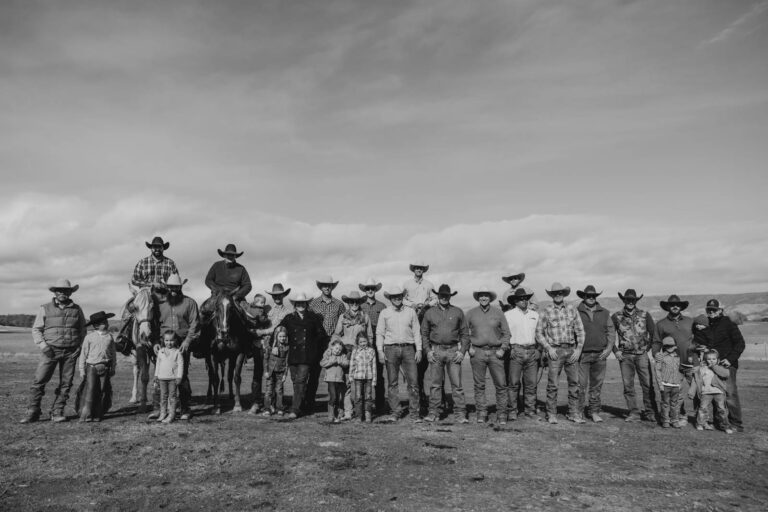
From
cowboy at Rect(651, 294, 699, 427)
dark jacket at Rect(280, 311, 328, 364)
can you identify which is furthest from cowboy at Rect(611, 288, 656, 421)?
dark jacket at Rect(280, 311, 328, 364)

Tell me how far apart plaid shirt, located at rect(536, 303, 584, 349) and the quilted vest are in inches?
334

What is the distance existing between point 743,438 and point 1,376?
2038cm

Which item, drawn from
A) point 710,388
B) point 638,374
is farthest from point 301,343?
point 710,388

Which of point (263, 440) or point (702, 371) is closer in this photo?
point (263, 440)

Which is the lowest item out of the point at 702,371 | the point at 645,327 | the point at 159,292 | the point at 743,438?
the point at 743,438

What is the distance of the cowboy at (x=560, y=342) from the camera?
9.70m

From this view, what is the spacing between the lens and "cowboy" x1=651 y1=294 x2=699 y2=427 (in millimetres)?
9664

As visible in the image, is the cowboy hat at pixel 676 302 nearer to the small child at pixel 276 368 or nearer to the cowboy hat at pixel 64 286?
the small child at pixel 276 368

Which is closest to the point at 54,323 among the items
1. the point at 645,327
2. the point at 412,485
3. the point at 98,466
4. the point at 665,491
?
the point at 98,466

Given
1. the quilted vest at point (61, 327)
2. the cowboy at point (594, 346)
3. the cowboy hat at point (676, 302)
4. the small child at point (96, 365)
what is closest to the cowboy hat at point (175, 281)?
the small child at point (96, 365)

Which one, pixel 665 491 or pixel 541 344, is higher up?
pixel 541 344

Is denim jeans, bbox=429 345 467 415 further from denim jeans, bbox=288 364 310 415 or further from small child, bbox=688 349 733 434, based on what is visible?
small child, bbox=688 349 733 434

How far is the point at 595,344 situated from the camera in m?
9.86

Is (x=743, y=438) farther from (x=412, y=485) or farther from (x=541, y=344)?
(x=412, y=485)
